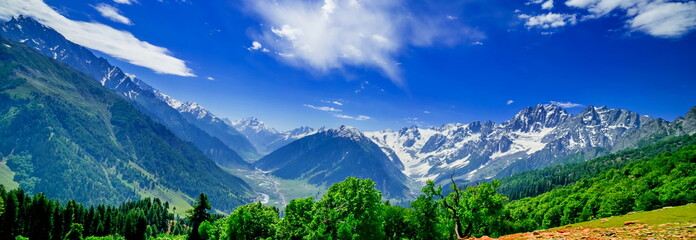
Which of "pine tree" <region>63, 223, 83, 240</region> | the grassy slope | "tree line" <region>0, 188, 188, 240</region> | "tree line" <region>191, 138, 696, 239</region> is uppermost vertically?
"tree line" <region>0, 188, 188, 240</region>

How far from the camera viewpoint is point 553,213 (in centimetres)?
10475

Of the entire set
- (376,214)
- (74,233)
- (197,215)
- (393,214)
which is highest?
(74,233)

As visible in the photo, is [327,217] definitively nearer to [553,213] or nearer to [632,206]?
[632,206]

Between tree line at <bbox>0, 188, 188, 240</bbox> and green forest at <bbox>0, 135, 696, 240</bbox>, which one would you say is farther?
tree line at <bbox>0, 188, 188, 240</bbox>

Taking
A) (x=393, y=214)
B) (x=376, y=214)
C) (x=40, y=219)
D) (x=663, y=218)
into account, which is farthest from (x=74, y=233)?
(x=663, y=218)

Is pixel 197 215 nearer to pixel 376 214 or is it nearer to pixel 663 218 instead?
pixel 376 214

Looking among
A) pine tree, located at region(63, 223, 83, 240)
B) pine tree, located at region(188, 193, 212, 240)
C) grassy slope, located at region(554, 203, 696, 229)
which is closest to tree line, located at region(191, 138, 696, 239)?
pine tree, located at region(188, 193, 212, 240)

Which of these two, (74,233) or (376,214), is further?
(74,233)

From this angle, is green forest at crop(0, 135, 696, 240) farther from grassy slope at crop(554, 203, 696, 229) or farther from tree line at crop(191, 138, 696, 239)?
grassy slope at crop(554, 203, 696, 229)

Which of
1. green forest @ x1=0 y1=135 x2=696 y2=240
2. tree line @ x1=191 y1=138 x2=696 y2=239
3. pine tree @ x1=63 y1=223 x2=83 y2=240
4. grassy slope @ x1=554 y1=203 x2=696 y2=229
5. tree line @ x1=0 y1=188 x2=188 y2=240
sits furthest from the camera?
pine tree @ x1=63 y1=223 x2=83 y2=240

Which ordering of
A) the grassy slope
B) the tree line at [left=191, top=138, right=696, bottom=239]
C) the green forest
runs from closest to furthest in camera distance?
the grassy slope → the tree line at [left=191, top=138, right=696, bottom=239] → the green forest

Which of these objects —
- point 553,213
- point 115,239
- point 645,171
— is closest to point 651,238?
point 553,213

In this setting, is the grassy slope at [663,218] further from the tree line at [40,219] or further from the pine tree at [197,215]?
the tree line at [40,219]

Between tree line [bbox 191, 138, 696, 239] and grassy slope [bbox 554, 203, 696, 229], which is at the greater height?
tree line [bbox 191, 138, 696, 239]
